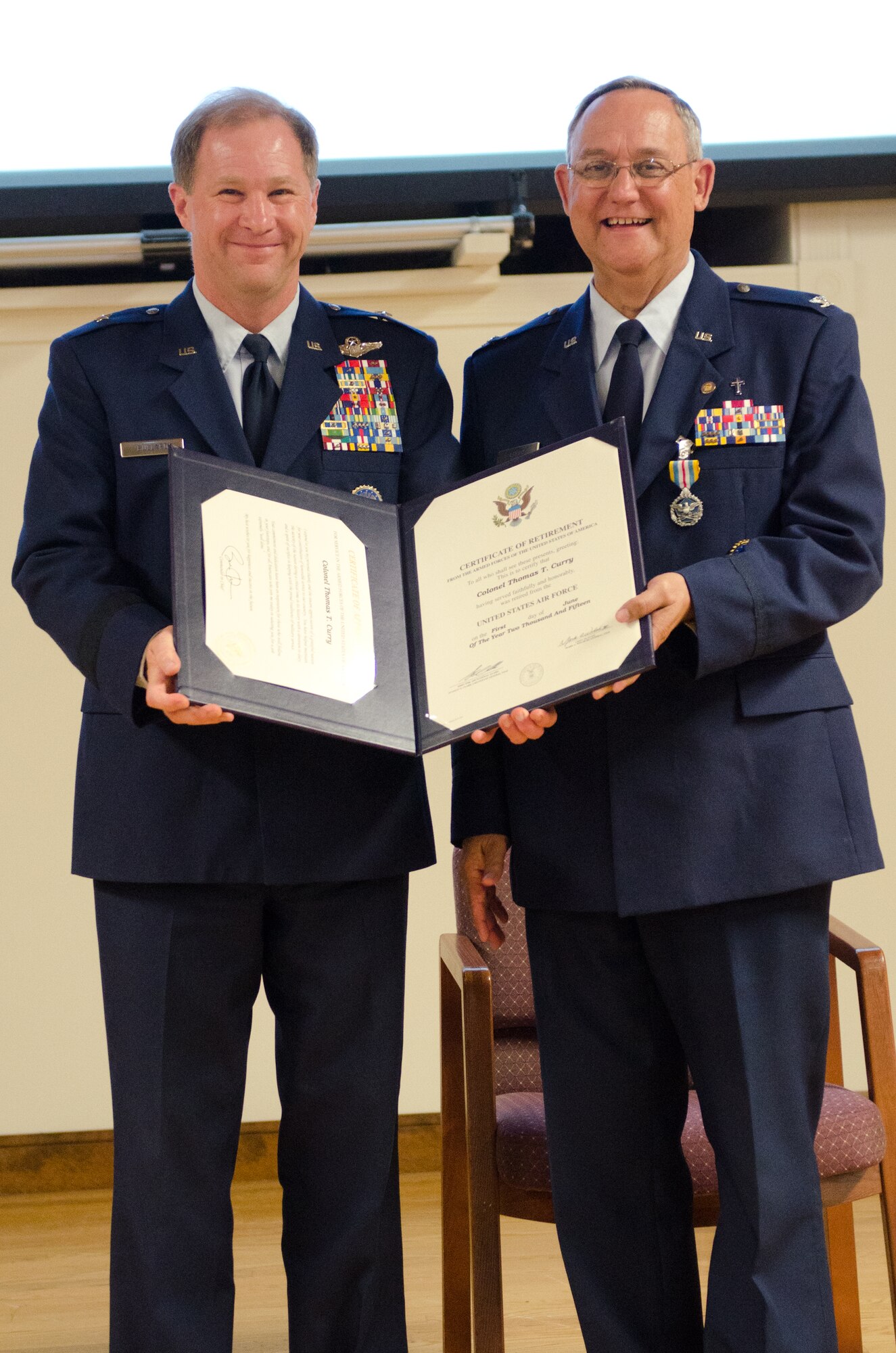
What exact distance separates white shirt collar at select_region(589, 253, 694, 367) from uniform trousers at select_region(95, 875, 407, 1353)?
0.72 metres

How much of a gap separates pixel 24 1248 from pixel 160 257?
6.47 ft

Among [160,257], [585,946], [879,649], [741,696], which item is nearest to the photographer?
[741,696]

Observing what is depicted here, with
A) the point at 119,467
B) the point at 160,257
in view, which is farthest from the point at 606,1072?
the point at 160,257

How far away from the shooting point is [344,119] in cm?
289

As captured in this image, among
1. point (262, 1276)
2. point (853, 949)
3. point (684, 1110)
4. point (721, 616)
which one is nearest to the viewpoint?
point (721, 616)

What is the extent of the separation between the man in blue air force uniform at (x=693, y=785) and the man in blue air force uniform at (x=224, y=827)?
0.71 ft

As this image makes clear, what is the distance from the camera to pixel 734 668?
5.16 feet

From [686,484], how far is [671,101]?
467mm

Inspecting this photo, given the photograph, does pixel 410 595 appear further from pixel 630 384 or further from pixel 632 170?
pixel 632 170

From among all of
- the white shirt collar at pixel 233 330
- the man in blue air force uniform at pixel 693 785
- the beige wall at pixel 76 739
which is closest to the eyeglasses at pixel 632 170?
the man in blue air force uniform at pixel 693 785

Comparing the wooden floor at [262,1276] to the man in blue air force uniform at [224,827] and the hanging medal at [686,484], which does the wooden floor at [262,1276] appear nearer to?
the man in blue air force uniform at [224,827]

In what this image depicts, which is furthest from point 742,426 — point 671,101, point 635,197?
point 671,101

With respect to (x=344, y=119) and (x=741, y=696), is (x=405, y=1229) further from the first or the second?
(x=344, y=119)
